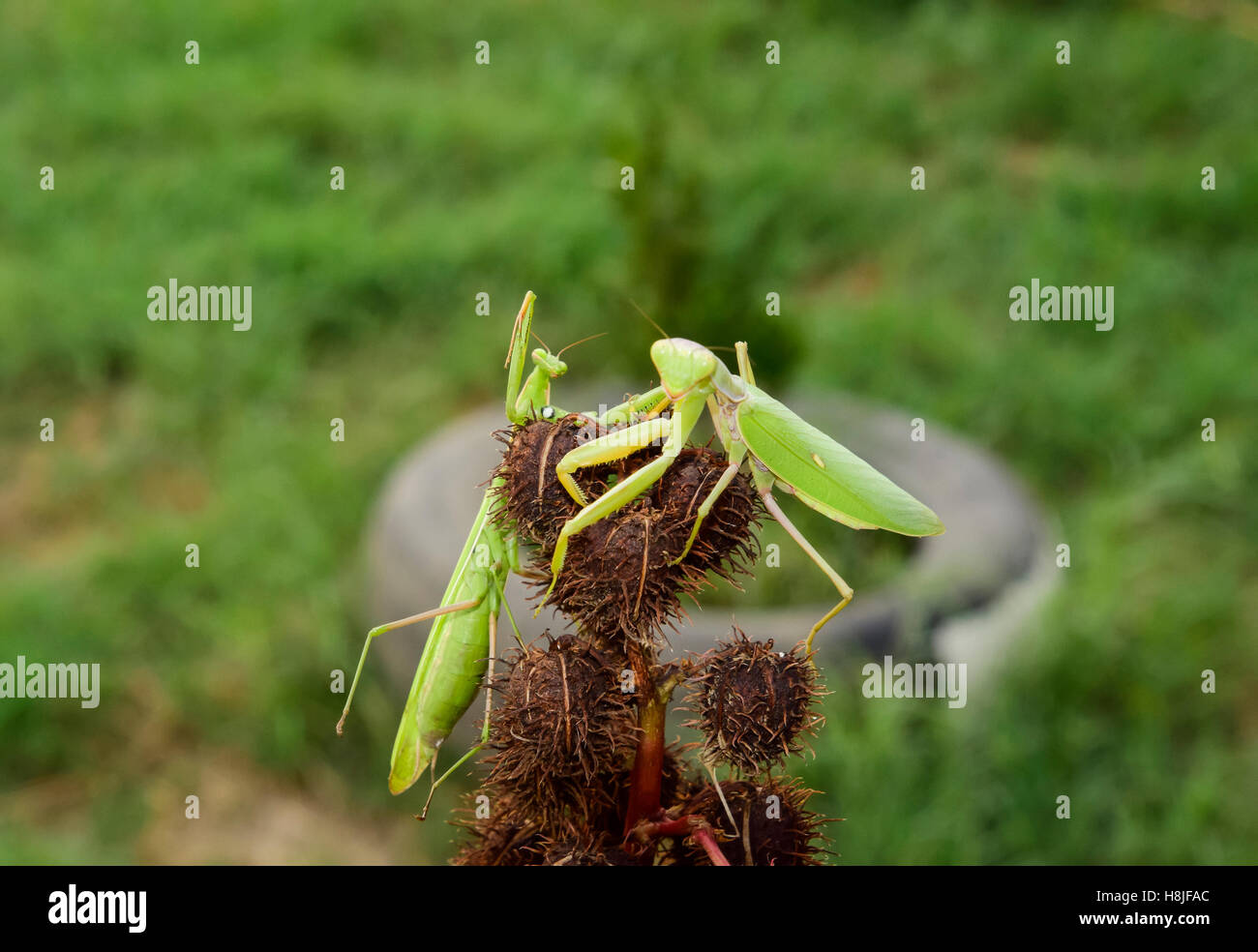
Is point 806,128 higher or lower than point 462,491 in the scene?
higher

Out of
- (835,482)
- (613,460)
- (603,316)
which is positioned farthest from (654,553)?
(603,316)

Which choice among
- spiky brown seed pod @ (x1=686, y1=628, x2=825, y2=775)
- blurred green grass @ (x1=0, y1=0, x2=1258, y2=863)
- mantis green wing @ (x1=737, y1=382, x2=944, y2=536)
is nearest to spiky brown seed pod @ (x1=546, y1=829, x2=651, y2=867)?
spiky brown seed pod @ (x1=686, y1=628, x2=825, y2=775)

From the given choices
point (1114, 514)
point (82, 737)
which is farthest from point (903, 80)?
point (82, 737)

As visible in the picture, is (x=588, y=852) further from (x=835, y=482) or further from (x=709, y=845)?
(x=835, y=482)

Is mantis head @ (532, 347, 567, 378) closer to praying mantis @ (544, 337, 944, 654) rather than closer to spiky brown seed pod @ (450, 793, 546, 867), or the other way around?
praying mantis @ (544, 337, 944, 654)

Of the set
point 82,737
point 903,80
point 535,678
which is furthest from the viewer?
point 903,80

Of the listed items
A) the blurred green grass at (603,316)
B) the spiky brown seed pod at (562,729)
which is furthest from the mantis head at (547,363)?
the blurred green grass at (603,316)
